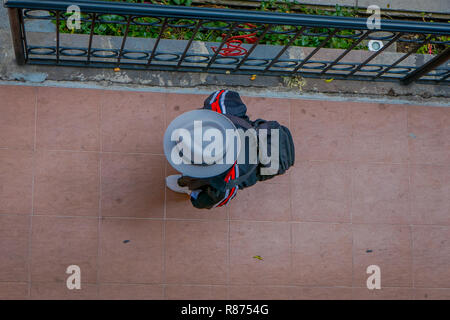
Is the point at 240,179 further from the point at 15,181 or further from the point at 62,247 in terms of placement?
the point at 15,181

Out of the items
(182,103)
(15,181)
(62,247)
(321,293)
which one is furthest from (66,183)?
(321,293)

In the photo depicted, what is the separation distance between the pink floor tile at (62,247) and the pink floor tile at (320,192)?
1.79 metres

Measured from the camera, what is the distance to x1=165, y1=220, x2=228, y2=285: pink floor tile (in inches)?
157

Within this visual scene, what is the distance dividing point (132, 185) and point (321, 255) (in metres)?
1.79

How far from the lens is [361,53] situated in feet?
14.8

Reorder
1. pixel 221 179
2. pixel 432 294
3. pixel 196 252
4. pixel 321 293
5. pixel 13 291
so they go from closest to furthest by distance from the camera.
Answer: pixel 221 179 → pixel 13 291 → pixel 196 252 → pixel 321 293 → pixel 432 294

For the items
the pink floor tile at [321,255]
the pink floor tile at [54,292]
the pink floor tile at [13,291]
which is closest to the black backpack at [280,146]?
the pink floor tile at [321,255]

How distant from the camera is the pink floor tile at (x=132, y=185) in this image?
395cm

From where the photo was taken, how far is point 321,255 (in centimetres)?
414

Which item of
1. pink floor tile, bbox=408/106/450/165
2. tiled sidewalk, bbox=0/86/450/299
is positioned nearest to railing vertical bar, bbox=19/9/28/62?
tiled sidewalk, bbox=0/86/450/299

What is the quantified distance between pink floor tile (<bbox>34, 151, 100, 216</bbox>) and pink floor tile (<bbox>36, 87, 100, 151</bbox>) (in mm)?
87

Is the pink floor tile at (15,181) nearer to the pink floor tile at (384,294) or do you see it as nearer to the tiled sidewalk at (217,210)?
the tiled sidewalk at (217,210)

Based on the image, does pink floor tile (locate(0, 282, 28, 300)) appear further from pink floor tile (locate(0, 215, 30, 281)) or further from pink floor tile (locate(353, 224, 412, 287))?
pink floor tile (locate(353, 224, 412, 287))

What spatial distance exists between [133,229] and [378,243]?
2.21 meters
